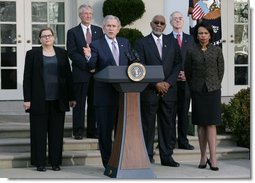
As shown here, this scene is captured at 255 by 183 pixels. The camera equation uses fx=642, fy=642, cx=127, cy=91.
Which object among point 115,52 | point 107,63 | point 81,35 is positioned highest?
point 81,35

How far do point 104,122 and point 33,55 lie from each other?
3.87 ft

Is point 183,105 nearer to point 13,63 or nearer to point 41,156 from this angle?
point 41,156

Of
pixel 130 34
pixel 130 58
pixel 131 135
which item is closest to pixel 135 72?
pixel 130 58

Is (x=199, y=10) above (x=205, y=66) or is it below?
above

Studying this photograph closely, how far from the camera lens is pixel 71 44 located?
28.1 ft

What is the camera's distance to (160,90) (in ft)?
25.7

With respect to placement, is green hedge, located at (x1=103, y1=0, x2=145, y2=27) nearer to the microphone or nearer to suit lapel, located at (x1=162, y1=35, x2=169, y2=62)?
suit lapel, located at (x1=162, y1=35, x2=169, y2=62)

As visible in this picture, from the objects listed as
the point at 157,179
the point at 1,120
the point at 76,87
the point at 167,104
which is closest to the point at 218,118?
the point at 167,104

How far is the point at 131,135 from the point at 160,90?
820 millimetres

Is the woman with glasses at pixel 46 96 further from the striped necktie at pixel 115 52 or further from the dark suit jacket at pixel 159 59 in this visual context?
the dark suit jacket at pixel 159 59

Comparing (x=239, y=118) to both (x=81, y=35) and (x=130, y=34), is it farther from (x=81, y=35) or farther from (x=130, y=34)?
(x=130, y=34)

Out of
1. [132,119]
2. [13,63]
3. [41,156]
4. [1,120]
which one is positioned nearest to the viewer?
[132,119]

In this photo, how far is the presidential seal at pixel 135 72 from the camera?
7.11 m

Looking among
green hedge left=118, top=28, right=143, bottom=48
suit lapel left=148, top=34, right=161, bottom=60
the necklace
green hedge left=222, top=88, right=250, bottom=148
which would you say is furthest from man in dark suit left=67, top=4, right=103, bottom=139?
green hedge left=118, top=28, right=143, bottom=48
